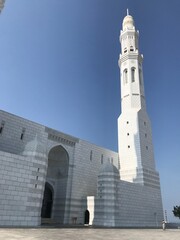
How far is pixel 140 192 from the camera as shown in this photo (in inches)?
1025

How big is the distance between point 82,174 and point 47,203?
5.33 m

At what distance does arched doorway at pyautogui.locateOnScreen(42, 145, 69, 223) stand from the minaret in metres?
8.06

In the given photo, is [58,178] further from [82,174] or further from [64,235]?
[64,235]

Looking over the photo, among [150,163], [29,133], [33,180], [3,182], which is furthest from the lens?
[150,163]

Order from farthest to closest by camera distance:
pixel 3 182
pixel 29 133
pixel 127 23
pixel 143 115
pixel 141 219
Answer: pixel 127 23
pixel 143 115
pixel 141 219
pixel 29 133
pixel 3 182

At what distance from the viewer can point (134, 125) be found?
29.6 metres

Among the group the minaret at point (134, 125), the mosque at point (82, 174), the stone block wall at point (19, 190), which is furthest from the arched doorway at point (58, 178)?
the stone block wall at point (19, 190)

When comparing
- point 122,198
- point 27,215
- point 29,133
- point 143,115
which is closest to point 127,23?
point 143,115

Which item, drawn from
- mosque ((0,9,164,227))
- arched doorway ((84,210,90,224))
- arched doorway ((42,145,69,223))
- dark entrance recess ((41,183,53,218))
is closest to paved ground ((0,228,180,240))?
mosque ((0,9,164,227))

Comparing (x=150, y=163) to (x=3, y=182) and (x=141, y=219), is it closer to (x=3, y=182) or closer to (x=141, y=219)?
(x=141, y=219)

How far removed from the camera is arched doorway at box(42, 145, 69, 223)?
2447cm

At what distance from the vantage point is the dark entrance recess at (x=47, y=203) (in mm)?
25031

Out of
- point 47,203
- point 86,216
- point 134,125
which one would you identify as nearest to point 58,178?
point 47,203

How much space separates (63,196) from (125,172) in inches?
347
